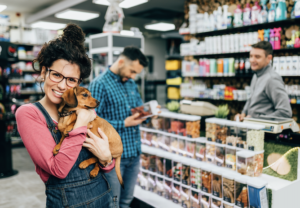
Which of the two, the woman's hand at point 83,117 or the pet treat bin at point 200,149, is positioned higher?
the woman's hand at point 83,117

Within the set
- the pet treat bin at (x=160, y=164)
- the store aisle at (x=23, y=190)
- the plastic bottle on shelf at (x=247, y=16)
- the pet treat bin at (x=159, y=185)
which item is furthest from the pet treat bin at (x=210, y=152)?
the plastic bottle on shelf at (x=247, y=16)

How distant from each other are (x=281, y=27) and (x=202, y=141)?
3173 mm

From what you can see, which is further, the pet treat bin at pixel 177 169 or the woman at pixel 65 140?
the pet treat bin at pixel 177 169

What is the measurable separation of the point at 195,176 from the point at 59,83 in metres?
1.73

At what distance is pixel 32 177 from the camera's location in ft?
15.6

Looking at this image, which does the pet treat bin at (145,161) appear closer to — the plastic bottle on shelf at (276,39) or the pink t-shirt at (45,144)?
the pink t-shirt at (45,144)

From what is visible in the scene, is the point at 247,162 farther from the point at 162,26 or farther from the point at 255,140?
the point at 162,26

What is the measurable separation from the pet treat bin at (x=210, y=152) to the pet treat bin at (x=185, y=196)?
36 centimetres

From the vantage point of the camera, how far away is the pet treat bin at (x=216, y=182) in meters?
2.22

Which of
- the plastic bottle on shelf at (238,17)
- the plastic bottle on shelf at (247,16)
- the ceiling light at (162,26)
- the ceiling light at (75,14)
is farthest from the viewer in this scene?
the ceiling light at (162,26)

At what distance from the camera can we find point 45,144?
1.11 metres

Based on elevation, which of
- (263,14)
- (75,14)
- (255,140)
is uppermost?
(75,14)

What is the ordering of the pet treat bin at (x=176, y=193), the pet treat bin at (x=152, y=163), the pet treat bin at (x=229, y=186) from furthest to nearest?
the pet treat bin at (x=152, y=163) < the pet treat bin at (x=176, y=193) < the pet treat bin at (x=229, y=186)

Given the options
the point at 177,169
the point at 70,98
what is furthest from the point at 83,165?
the point at 177,169
